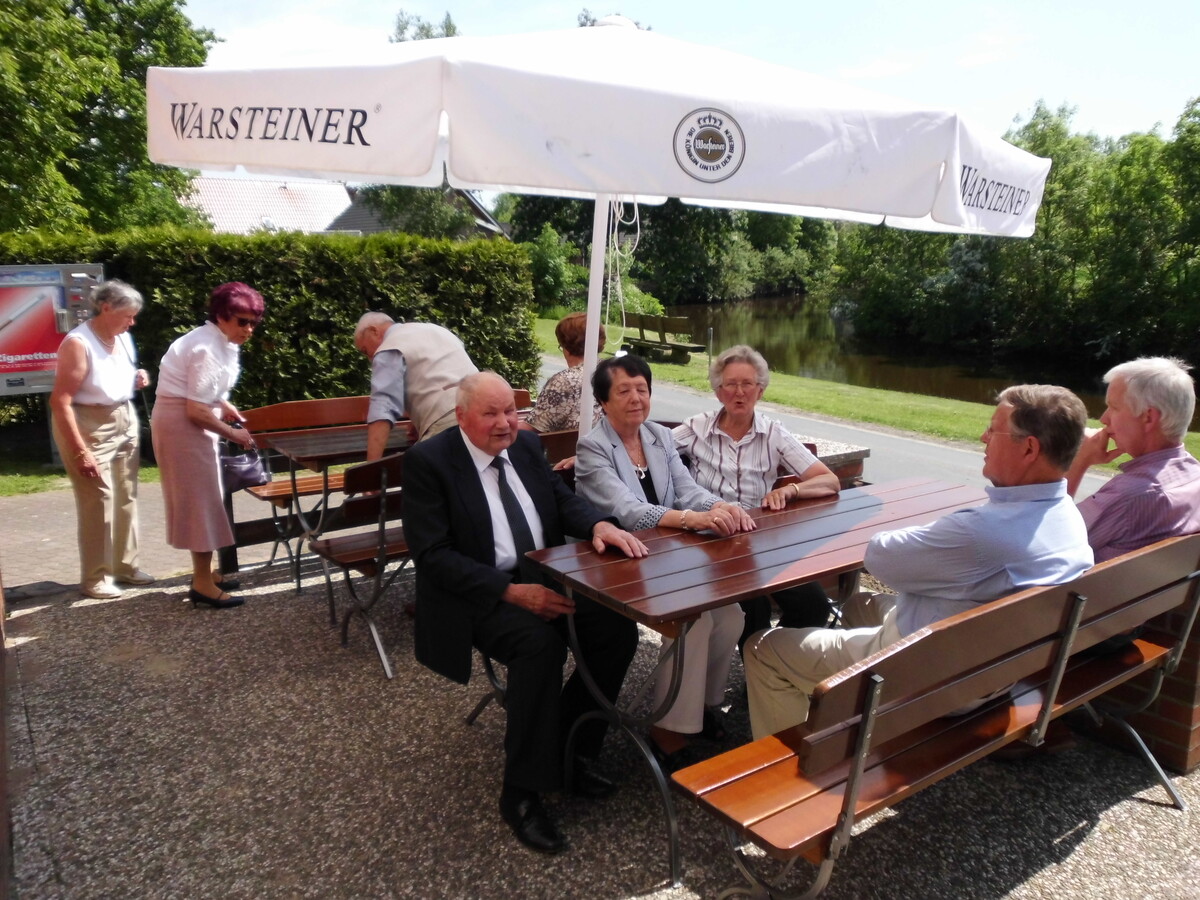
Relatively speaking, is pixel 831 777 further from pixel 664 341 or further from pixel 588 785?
pixel 664 341

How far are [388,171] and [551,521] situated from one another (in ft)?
4.33

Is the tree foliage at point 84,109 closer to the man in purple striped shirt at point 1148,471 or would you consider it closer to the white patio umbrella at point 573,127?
the white patio umbrella at point 573,127

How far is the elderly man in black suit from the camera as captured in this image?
106 inches

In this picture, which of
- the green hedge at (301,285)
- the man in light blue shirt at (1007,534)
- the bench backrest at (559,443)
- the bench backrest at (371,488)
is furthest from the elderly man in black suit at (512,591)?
the green hedge at (301,285)

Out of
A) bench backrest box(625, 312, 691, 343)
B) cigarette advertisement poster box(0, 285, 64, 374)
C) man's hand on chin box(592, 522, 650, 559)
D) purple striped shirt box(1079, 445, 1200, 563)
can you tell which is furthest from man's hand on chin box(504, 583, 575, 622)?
bench backrest box(625, 312, 691, 343)

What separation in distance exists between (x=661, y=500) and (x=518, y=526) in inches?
27.1

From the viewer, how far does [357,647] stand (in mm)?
4090

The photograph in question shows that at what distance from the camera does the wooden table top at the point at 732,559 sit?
2.49m

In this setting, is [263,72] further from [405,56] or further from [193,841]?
[193,841]

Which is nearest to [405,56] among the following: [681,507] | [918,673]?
[681,507]

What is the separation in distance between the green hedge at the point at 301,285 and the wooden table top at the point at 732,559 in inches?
256

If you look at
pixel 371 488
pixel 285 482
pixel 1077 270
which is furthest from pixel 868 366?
pixel 371 488

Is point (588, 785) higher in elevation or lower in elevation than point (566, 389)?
lower

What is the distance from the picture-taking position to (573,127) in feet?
8.80
